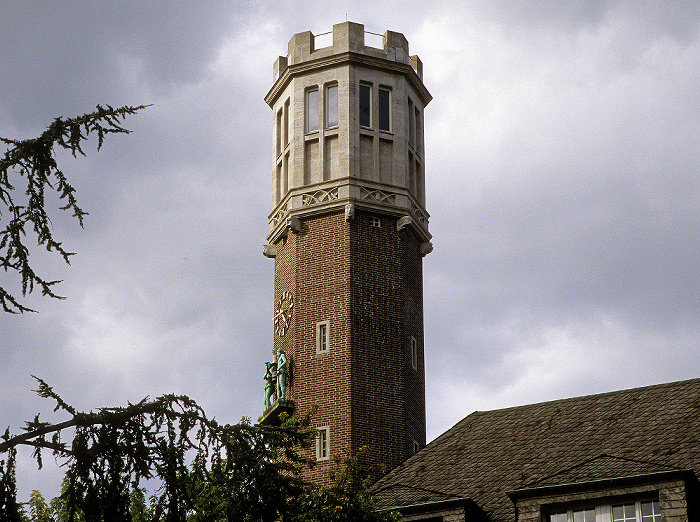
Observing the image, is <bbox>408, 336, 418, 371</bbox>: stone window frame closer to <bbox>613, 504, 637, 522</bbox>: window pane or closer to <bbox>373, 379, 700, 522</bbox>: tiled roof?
<bbox>373, 379, 700, 522</bbox>: tiled roof

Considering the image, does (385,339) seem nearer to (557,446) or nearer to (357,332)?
(357,332)

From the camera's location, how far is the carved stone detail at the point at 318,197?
149 feet

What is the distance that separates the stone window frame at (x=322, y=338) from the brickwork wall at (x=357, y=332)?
132 millimetres

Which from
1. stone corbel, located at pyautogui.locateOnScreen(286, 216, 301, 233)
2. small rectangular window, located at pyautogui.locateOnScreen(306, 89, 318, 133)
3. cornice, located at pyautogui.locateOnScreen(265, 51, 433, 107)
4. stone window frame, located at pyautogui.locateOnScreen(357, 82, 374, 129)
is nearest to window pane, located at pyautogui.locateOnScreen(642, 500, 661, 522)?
stone corbel, located at pyautogui.locateOnScreen(286, 216, 301, 233)

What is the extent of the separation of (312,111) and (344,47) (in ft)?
9.25

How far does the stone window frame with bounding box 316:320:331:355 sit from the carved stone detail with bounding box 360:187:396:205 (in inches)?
208

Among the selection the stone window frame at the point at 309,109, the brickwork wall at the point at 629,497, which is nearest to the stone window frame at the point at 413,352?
the stone window frame at the point at 309,109

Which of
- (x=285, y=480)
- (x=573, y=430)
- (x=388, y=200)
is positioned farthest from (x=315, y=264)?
(x=285, y=480)

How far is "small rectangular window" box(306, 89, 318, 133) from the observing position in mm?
47188

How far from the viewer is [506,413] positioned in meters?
38.0

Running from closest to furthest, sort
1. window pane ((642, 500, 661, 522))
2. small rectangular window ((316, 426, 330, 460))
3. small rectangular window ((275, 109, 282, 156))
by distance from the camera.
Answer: window pane ((642, 500, 661, 522)) < small rectangular window ((316, 426, 330, 460)) < small rectangular window ((275, 109, 282, 156))

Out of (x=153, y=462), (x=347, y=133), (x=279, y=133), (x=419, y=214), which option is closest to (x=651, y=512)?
(x=153, y=462)

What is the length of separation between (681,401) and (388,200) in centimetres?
1585

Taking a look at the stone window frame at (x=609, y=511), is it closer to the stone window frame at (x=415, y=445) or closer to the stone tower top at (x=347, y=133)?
the stone window frame at (x=415, y=445)
